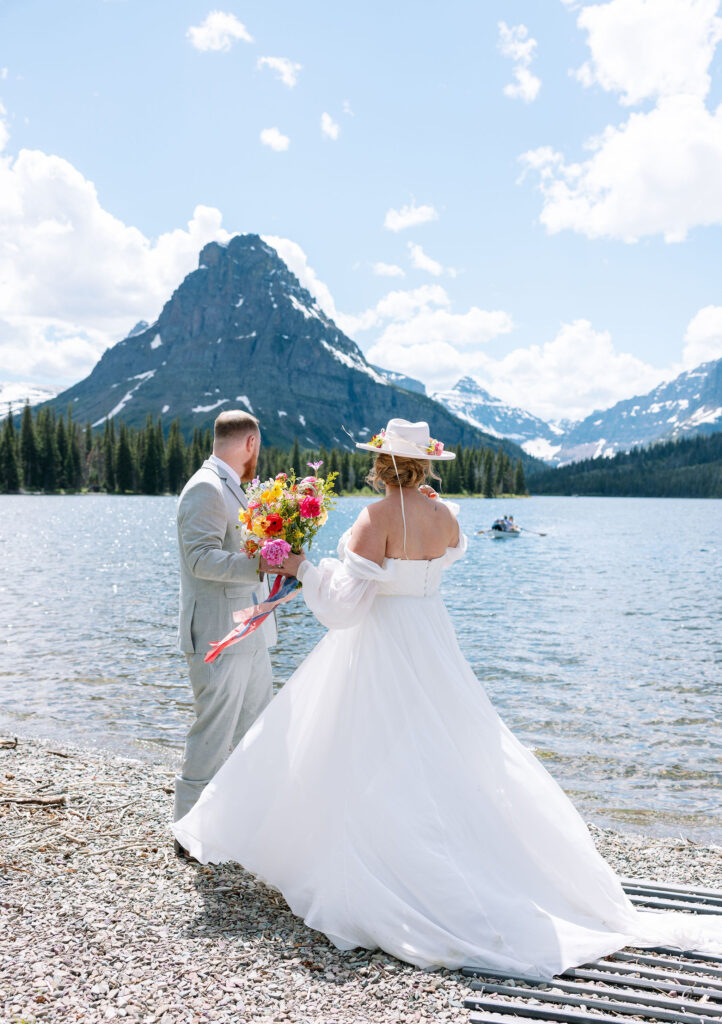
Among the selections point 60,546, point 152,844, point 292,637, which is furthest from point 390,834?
point 60,546

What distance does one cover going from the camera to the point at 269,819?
530cm

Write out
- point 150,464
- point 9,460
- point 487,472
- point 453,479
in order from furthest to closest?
point 487,472
point 453,479
point 150,464
point 9,460

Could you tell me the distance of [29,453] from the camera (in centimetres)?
12988

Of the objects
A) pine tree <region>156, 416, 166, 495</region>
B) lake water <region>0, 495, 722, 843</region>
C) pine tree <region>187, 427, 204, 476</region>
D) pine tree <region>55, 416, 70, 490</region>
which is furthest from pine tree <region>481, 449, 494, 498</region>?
lake water <region>0, 495, 722, 843</region>

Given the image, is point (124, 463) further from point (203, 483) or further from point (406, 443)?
point (406, 443)

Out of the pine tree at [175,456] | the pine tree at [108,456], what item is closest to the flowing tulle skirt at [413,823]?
the pine tree at [175,456]

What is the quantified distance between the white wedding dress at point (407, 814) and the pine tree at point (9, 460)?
12802cm

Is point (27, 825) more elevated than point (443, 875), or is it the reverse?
point (443, 875)

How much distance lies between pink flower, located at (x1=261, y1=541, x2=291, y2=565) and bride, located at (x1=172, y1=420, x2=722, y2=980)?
129mm

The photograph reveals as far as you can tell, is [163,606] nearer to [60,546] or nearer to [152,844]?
[152,844]

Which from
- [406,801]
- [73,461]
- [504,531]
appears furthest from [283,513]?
[73,461]

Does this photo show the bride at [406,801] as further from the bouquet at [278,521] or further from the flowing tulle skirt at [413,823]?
the bouquet at [278,521]

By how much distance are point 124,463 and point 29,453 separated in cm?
1794

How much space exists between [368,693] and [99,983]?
2401 mm
